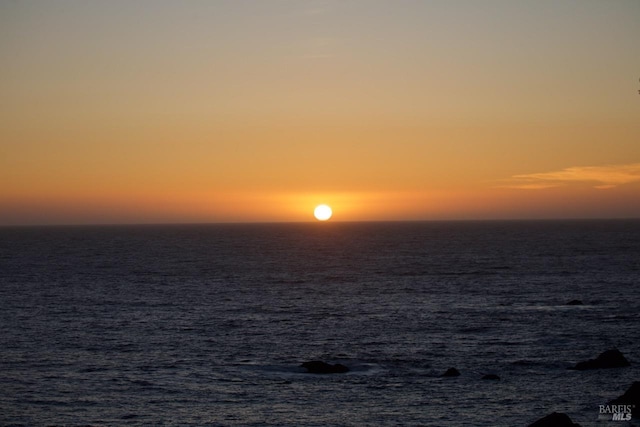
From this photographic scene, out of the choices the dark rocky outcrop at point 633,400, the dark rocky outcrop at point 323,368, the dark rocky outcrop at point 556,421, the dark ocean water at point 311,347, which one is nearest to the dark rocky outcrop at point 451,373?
the dark ocean water at point 311,347

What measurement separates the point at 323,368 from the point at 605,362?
20.2 m

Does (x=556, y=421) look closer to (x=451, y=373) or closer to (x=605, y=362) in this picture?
(x=451, y=373)

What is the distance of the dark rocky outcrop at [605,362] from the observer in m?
56.9

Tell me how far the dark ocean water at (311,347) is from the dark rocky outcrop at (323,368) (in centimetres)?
84

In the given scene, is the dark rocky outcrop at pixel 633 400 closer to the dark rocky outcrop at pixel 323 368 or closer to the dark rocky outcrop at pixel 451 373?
the dark rocky outcrop at pixel 451 373

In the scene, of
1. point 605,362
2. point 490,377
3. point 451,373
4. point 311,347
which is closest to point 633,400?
point 490,377

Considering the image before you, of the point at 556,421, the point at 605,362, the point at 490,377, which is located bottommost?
the point at 490,377

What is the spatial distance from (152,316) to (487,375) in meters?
44.6

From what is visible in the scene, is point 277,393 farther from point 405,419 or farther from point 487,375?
point 487,375

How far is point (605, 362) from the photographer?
5725 cm

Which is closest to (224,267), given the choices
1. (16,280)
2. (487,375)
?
(16,280)

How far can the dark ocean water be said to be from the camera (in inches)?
1884

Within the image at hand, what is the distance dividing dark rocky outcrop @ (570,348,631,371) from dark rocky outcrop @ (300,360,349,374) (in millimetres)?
16851

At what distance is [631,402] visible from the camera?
146ft
